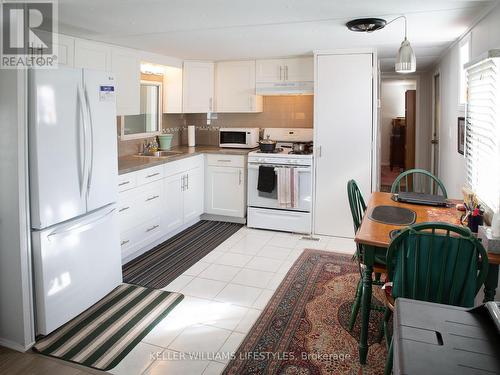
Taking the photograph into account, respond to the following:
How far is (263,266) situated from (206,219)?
1.84m

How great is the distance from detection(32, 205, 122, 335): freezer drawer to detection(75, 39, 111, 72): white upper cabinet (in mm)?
1534

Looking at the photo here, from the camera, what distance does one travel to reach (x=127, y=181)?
3.86m

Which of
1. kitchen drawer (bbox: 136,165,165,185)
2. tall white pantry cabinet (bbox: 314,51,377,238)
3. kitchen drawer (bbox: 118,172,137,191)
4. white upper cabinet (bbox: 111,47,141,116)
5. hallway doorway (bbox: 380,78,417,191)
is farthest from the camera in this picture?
hallway doorway (bbox: 380,78,417,191)

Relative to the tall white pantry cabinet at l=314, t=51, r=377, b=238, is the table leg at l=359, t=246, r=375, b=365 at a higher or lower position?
lower

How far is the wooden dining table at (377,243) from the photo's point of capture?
6.66 feet

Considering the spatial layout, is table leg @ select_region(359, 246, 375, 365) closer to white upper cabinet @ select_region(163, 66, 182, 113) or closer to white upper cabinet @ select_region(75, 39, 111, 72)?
white upper cabinet @ select_region(75, 39, 111, 72)

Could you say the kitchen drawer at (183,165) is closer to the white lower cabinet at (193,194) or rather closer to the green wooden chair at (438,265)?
the white lower cabinet at (193,194)

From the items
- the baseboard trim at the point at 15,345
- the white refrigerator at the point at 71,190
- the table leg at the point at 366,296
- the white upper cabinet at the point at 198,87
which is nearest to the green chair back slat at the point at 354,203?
the table leg at the point at 366,296

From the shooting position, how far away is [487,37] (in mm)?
2863

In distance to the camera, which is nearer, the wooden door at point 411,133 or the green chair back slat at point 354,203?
the green chair back slat at point 354,203

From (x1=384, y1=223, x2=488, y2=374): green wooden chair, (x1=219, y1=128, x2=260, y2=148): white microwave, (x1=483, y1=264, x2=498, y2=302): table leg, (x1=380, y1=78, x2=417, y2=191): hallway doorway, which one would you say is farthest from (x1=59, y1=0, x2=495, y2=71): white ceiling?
(x1=380, y1=78, x2=417, y2=191): hallway doorway

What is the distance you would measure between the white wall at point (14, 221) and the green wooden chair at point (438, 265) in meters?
2.12

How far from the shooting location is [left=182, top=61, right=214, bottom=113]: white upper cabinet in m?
5.51

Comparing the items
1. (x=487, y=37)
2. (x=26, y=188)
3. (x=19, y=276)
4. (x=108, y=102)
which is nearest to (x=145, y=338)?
(x=19, y=276)
